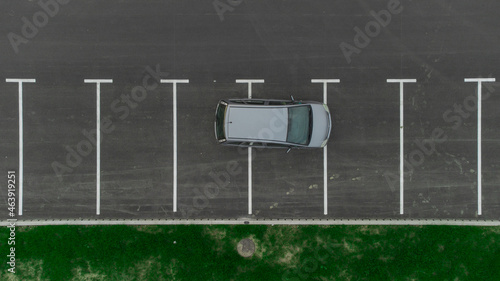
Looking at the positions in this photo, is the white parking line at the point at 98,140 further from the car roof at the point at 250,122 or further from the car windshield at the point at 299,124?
the car windshield at the point at 299,124

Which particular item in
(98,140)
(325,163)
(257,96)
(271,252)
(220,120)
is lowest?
(271,252)

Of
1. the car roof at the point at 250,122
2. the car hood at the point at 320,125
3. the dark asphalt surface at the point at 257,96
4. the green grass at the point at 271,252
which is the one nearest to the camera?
the car roof at the point at 250,122

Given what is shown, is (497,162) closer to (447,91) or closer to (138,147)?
(447,91)

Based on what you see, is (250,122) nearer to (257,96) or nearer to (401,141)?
(257,96)

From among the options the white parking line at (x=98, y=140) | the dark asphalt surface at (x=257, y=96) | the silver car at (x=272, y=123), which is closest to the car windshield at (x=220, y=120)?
the silver car at (x=272, y=123)

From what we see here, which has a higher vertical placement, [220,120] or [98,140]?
[220,120]

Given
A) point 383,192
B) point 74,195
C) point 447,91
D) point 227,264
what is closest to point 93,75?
point 74,195

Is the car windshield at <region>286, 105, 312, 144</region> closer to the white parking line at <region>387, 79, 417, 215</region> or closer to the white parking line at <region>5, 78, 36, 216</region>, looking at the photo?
the white parking line at <region>387, 79, 417, 215</region>

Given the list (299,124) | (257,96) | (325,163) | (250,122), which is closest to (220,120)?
(250,122)
